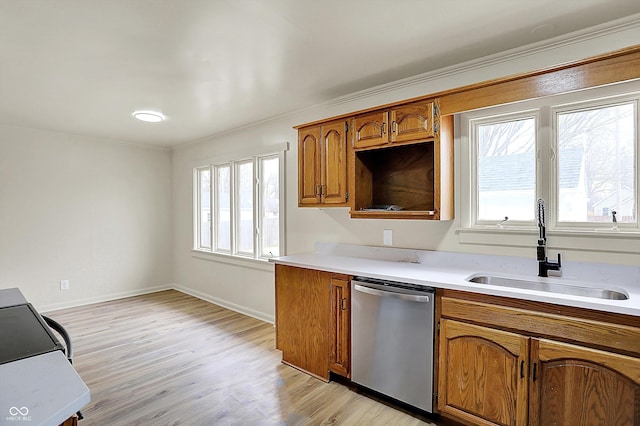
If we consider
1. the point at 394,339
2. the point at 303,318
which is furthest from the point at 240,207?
the point at 394,339

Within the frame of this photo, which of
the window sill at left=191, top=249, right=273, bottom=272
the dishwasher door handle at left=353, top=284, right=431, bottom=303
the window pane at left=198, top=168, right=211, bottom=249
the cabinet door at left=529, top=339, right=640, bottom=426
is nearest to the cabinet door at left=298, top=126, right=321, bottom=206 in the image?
the dishwasher door handle at left=353, top=284, right=431, bottom=303

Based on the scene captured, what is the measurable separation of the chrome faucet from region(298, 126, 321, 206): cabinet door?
1.71 meters

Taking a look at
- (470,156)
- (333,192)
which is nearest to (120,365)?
(333,192)

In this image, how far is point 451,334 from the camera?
201cm

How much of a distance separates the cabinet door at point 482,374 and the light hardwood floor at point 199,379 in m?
0.35

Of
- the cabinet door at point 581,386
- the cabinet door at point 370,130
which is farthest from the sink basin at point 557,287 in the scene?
the cabinet door at point 370,130

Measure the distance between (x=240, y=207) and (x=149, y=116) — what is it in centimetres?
154

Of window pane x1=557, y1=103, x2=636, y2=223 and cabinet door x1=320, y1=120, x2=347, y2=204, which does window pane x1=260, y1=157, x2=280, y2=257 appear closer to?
cabinet door x1=320, y1=120, x2=347, y2=204

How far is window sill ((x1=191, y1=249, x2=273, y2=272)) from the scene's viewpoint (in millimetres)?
4074

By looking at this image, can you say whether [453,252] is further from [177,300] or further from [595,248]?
[177,300]

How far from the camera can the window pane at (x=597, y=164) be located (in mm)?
2020

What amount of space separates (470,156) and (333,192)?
1.13 m

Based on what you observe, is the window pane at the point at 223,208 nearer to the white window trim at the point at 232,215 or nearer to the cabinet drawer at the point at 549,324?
the white window trim at the point at 232,215

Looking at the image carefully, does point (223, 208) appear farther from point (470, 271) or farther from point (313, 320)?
point (470, 271)
